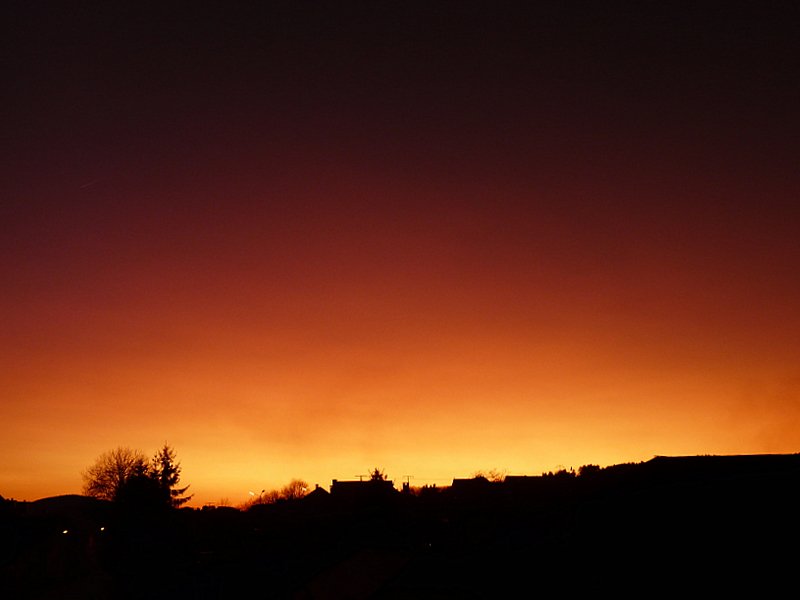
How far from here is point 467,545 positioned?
30297 mm

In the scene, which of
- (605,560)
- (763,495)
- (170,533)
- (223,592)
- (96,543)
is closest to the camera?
(763,495)

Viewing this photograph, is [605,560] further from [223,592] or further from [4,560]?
[4,560]

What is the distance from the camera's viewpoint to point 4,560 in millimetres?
32406

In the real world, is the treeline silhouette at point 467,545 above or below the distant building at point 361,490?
below

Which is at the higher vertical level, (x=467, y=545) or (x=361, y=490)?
(x=361, y=490)

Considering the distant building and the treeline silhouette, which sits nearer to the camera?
the treeline silhouette

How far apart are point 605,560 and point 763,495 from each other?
131 inches

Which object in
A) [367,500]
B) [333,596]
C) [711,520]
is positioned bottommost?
[333,596]

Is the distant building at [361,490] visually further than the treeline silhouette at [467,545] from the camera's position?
Yes

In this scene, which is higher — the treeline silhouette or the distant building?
the distant building

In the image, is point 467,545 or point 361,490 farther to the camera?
point 361,490

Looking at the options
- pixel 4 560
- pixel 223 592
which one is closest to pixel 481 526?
pixel 223 592

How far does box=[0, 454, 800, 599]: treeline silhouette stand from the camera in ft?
39.9

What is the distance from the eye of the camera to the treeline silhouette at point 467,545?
39.9 ft
